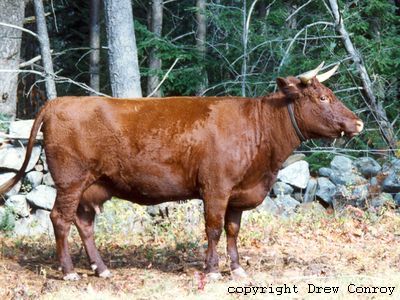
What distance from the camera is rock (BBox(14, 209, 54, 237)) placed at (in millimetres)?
10391

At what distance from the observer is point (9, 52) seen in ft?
42.7

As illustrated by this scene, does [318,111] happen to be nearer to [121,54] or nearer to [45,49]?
[121,54]

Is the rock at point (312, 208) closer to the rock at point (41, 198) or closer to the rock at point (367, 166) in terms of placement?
the rock at point (367, 166)

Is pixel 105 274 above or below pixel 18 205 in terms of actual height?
above

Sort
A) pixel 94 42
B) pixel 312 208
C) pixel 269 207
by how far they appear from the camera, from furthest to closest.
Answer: pixel 94 42, pixel 312 208, pixel 269 207

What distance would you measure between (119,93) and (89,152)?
160 inches

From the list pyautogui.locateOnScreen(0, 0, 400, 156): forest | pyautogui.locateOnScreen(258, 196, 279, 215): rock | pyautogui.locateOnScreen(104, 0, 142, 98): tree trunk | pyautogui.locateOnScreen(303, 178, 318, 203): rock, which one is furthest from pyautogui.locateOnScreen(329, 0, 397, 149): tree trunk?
pyautogui.locateOnScreen(104, 0, 142, 98): tree trunk

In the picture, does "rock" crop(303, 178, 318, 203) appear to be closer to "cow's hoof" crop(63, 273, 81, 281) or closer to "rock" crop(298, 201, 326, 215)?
"rock" crop(298, 201, 326, 215)

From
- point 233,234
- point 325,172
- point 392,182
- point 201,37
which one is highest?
point 201,37

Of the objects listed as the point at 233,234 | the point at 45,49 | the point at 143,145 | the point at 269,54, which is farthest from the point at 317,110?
the point at 269,54

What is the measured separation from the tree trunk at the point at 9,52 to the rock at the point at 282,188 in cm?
468

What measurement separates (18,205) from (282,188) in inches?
167

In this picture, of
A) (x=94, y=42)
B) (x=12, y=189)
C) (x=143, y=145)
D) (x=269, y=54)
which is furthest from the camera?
(x=94, y=42)

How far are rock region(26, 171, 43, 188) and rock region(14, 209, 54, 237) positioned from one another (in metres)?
0.52
